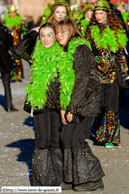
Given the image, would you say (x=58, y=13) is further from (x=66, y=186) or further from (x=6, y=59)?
(x=6, y=59)

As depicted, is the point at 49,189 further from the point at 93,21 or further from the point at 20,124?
the point at 20,124

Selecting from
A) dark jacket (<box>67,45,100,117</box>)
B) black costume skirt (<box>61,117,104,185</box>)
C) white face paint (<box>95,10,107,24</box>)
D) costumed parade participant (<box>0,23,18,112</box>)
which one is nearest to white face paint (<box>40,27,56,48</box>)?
dark jacket (<box>67,45,100,117</box>)

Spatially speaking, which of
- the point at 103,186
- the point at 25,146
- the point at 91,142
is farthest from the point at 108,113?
the point at 103,186

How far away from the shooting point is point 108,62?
6.99 m

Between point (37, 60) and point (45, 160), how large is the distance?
1.00m

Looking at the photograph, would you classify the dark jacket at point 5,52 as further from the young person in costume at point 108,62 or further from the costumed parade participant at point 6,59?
the young person in costume at point 108,62

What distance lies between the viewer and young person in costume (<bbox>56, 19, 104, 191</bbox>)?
5.10 metres

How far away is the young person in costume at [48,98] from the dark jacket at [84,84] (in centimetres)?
6

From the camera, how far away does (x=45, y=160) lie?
17.5 feet

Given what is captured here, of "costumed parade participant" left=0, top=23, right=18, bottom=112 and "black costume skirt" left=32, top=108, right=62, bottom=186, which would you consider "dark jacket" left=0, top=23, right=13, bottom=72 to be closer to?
"costumed parade participant" left=0, top=23, right=18, bottom=112

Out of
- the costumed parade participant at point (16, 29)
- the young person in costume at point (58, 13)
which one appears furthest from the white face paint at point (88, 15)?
the young person in costume at point (58, 13)

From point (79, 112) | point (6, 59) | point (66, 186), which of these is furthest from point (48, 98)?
point (6, 59)

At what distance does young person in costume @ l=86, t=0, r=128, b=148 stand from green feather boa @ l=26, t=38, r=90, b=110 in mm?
1808

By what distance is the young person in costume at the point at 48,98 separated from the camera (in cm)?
514
